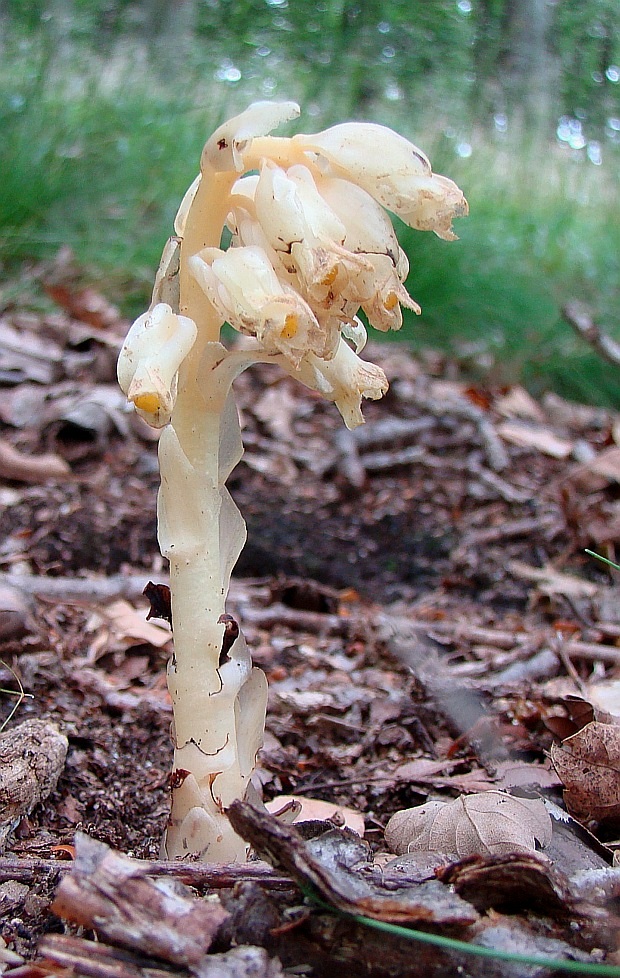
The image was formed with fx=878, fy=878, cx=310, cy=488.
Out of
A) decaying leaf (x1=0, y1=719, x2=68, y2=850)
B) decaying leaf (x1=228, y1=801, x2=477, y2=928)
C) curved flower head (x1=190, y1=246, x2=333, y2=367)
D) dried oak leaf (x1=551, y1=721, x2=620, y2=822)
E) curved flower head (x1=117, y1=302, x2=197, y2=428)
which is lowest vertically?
decaying leaf (x1=0, y1=719, x2=68, y2=850)

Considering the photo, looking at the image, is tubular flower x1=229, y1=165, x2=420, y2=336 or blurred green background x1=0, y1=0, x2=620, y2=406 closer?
tubular flower x1=229, y1=165, x2=420, y2=336

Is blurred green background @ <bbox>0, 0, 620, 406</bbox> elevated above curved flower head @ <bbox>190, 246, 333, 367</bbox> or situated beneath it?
situated beneath

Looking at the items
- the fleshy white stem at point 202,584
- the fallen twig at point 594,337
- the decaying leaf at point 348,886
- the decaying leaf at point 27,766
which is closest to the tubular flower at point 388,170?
the fleshy white stem at point 202,584

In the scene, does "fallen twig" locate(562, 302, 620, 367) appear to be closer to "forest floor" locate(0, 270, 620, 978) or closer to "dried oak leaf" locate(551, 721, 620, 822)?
"forest floor" locate(0, 270, 620, 978)

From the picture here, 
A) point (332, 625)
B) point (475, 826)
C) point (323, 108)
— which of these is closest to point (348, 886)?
point (475, 826)

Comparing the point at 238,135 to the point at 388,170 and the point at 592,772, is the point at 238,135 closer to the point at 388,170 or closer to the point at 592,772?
the point at 388,170

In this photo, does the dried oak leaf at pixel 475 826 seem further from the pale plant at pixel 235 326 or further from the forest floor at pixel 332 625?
the pale plant at pixel 235 326

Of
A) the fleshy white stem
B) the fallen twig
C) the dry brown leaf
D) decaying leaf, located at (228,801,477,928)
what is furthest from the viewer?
the fallen twig

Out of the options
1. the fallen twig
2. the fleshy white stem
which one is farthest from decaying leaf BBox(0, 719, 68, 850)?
the fallen twig
